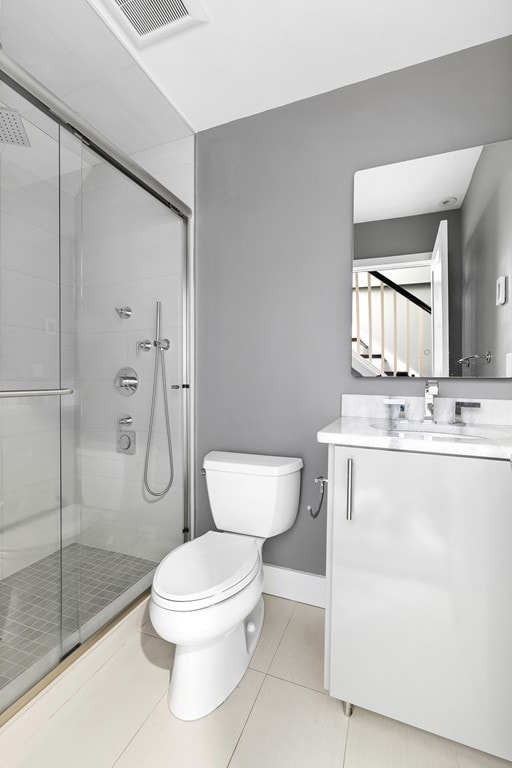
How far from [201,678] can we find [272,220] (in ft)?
6.05

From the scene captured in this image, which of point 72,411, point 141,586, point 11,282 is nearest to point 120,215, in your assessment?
point 11,282

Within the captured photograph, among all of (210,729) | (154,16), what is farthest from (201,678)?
(154,16)

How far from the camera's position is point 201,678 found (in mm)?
1198

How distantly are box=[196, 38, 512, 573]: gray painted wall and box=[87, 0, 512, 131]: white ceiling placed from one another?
74mm

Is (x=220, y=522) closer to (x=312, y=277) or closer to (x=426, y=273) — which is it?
(x=312, y=277)

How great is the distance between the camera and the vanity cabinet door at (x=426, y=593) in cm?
98

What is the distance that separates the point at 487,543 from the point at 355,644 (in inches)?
19.6

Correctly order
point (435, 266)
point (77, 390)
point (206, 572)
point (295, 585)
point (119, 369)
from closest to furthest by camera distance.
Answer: point (206, 572) → point (77, 390) → point (435, 266) → point (119, 369) → point (295, 585)

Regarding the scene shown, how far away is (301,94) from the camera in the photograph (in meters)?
1.74

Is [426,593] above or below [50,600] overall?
above

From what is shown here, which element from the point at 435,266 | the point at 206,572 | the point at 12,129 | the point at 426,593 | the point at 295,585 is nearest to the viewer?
the point at 426,593

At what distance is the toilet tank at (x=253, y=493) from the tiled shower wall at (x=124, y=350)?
0.39 meters

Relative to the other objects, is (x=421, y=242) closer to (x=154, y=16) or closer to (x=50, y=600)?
(x=154, y=16)

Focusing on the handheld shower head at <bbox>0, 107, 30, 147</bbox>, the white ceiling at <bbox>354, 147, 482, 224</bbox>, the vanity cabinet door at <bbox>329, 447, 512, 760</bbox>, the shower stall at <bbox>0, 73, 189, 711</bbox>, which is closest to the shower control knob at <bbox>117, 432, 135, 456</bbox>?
the shower stall at <bbox>0, 73, 189, 711</bbox>
